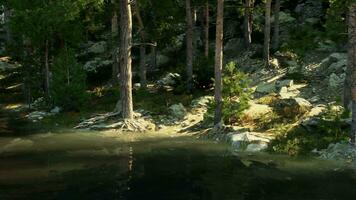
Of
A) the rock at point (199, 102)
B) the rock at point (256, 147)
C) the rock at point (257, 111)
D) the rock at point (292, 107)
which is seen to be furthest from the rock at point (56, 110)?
the rock at point (256, 147)

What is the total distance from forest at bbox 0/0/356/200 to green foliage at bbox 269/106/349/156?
7 centimetres

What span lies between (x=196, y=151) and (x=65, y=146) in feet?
19.0

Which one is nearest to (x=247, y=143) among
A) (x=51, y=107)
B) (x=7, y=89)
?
(x=51, y=107)

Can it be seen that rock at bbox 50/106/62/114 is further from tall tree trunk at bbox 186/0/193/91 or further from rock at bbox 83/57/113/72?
rock at bbox 83/57/113/72

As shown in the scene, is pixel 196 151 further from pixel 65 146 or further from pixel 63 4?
pixel 63 4

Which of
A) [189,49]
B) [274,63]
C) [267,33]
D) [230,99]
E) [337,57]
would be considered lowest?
[230,99]

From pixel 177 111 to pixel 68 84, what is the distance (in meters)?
7.97

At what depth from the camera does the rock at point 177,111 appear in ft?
91.5

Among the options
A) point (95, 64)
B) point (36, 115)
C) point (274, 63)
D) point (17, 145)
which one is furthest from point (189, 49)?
point (95, 64)

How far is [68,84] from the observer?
31484mm

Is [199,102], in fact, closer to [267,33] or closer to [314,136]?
[267,33]

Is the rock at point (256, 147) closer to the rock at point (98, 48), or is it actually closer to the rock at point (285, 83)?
the rock at point (285, 83)

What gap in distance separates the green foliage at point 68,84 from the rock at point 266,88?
11187mm

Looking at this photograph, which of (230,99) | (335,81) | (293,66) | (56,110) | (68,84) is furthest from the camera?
(293,66)
